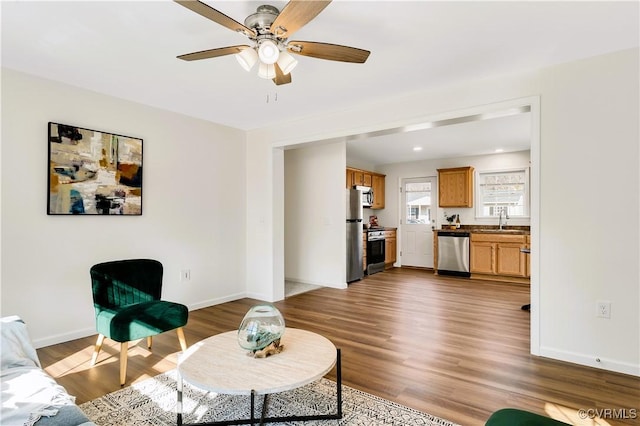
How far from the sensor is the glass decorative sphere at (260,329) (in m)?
1.82

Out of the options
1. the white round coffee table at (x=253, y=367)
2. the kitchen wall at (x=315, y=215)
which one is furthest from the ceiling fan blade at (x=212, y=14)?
the kitchen wall at (x=315, y=215)

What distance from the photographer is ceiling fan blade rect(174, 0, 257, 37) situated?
1.52 m

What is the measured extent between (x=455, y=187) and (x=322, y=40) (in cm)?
530

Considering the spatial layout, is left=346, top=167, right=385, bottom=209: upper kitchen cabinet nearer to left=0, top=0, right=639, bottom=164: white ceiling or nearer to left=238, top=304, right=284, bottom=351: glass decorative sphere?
left=0, top=0, right=639, bottom=164: white ceiling

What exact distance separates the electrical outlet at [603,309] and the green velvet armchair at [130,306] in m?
3.18

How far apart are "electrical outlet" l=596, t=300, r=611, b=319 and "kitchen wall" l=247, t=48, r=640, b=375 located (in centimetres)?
3

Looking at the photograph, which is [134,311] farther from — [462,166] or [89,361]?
[462,166]

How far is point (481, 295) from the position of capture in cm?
485

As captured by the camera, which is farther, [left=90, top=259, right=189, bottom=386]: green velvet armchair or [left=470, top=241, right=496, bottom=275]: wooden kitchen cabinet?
[left=470, top=241, right=496, bottom=275]: wooden kitchen cabinet

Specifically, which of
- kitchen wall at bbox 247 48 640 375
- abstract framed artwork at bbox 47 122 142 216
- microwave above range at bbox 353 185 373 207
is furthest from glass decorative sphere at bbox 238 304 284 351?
A: microwave above range at bbox 353 185 373 207

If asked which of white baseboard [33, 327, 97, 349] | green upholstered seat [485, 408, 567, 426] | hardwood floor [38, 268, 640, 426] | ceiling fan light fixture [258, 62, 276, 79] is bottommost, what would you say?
hardwood floor [38, 268, 640, 426]

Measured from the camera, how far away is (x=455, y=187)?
687cm

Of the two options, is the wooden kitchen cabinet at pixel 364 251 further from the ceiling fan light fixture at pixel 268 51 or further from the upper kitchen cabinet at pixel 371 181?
the ceiling fan light fixture at pixel 268 51

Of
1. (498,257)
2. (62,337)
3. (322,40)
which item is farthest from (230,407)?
(498,257)
